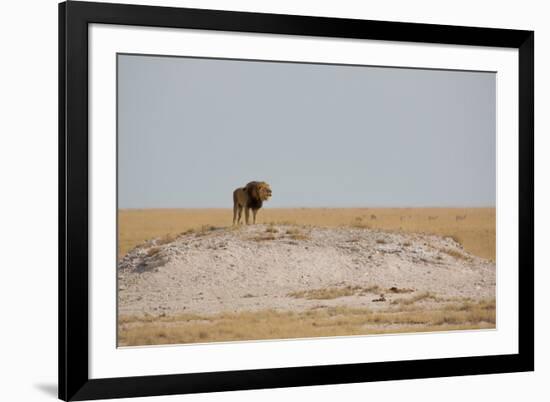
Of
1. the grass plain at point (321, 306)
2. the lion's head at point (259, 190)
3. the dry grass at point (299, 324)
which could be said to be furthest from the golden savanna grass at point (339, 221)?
the dry grass at point (299, 324)

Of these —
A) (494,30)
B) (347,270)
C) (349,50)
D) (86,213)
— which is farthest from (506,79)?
(86,213)

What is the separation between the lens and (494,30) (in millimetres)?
8312

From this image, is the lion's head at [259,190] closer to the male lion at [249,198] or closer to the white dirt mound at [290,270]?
the male lion at [249,198]

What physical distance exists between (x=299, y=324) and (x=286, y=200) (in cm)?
98

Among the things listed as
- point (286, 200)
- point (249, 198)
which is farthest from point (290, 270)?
point (249, 198)

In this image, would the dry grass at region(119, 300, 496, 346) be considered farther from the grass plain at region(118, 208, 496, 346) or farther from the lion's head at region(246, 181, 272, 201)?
the lion's head at region(246, 181, 272, 201)

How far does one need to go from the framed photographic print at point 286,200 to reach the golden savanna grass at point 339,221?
15 mm

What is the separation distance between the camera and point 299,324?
7758mm

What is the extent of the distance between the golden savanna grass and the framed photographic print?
2 centimetres

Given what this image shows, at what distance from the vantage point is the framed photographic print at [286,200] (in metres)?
7.22

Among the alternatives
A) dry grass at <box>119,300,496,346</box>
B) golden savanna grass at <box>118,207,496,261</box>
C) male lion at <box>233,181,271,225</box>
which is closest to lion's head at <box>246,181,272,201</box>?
male lion at <box>233,181,271,225</box>

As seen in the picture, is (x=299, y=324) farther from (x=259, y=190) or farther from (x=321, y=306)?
(x=259, y=190)

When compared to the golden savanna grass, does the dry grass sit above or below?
below

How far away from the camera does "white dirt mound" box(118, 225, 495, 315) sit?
746cm
